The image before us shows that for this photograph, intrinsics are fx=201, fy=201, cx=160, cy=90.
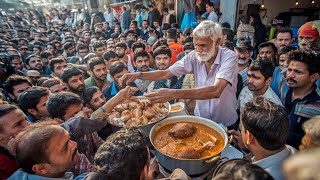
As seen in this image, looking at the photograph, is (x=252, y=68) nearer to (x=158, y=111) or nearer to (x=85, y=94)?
(x=158, y=111)

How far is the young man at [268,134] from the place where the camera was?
137 centimetres

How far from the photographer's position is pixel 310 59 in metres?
2.44

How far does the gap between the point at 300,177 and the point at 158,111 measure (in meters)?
1.84

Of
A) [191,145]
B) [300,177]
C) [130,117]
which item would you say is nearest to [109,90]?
[130,117]

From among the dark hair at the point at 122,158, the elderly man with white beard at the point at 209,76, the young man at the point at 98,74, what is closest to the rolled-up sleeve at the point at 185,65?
the elderly man with white beard at the point at 209,76

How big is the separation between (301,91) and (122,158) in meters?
2.36

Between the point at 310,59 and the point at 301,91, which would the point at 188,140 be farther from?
the point at 310,59

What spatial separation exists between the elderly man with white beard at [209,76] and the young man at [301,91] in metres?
0.67

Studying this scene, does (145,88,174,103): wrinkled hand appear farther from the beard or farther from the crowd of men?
the beard

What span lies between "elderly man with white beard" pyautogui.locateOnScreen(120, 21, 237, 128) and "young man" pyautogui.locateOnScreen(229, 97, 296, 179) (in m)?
0.76

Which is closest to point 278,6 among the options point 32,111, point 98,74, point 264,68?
point 264,68

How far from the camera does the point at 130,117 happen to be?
7.14ft

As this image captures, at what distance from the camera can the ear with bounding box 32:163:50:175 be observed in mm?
1396

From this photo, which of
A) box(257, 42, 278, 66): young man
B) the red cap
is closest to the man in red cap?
the red cap
